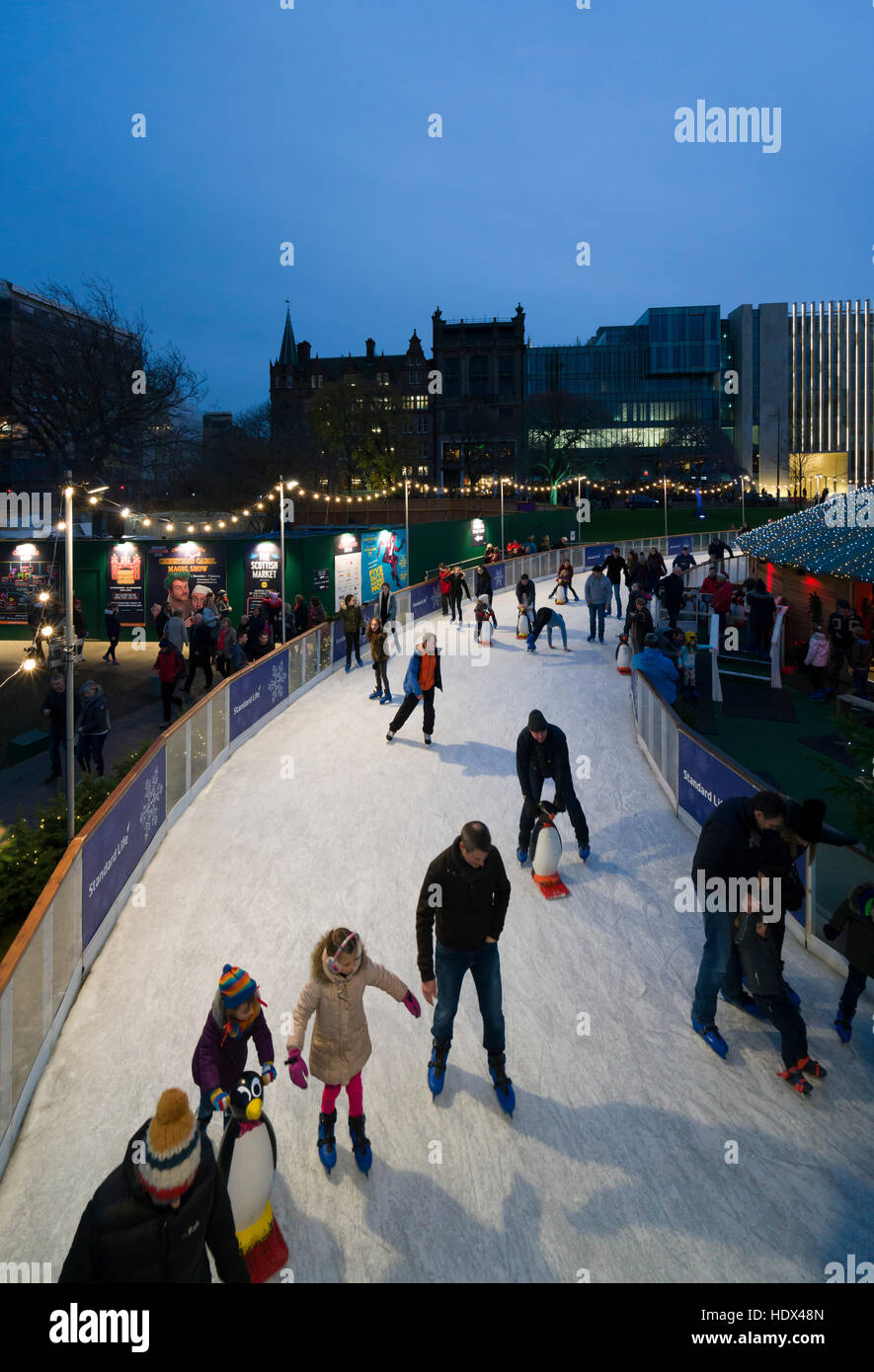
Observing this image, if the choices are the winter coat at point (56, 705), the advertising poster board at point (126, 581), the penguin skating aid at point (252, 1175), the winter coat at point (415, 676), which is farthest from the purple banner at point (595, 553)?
the penguin skating aid at point (252, 1175)

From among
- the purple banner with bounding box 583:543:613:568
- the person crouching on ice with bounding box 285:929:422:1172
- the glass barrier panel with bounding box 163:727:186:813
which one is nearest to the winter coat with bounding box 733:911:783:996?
the person crouching on ice with bounding box 285:929:422:1172

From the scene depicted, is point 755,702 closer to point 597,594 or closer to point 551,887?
point 597,594

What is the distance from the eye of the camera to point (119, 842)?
7824mm

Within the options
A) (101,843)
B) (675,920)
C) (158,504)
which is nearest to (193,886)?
(101,843)

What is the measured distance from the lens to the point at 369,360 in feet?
324

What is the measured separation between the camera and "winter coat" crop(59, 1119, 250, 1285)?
293 cm

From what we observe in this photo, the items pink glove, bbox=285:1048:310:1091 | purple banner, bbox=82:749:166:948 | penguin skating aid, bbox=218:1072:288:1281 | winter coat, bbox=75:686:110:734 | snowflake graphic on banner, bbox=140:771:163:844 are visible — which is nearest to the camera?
penguin skating aid, bbox=218:1072:288:1281

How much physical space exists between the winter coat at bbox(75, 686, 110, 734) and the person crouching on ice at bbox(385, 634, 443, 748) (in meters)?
3.98

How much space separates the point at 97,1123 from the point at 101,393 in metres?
36.8

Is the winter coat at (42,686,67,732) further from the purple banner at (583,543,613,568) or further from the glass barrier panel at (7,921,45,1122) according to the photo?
the purple banner at (583,543,613,568)

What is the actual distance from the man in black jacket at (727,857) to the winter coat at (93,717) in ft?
29.8

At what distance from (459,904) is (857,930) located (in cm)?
257

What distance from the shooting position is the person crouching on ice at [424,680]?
11.3 m

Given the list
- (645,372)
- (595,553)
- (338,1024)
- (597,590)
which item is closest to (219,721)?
(338,1024)
